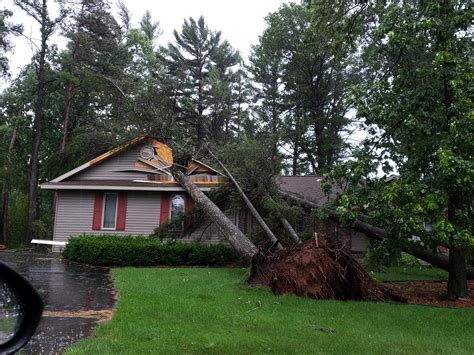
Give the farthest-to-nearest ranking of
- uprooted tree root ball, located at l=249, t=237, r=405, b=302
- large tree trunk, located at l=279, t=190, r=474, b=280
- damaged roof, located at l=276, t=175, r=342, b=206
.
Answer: damaged roof, located at l=276, t=175, r=342, b=206 < large tree trunk, located at l=279, t=190, r=474, b=280 < uprooted tree root ball, located at l=249, t=237, r=405, b=302

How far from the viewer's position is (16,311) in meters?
1.92

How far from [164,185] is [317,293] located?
36.3ft

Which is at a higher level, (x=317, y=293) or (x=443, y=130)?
(x=443, y=130)

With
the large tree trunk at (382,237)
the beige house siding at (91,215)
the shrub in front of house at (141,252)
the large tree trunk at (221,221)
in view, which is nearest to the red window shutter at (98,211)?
the beige house siding at (91,215)

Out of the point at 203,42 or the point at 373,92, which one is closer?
the point at 373,92

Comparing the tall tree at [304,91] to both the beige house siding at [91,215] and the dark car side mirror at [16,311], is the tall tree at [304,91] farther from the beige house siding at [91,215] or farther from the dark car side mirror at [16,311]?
the dark car side mirror at [16,311]

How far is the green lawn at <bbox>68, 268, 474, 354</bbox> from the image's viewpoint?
5375mm

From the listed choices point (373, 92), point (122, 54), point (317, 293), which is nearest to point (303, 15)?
point (122, 54)

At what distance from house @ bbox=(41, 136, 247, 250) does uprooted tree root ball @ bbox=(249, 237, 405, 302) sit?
31.3 ft

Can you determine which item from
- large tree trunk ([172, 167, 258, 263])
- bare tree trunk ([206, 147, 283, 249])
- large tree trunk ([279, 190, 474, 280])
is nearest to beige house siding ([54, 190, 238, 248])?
large tree trunk ([172, 167, 258, 263])

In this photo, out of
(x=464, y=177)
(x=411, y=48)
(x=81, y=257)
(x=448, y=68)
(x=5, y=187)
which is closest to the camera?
(x=464, y=177)

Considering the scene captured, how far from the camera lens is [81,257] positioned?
1588cm

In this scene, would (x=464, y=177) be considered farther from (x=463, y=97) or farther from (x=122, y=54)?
(x=122, y=54)

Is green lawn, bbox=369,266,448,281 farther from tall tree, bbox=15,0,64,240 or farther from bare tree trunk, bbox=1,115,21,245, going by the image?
bare tree trunk, bbox=1,115,21,245
